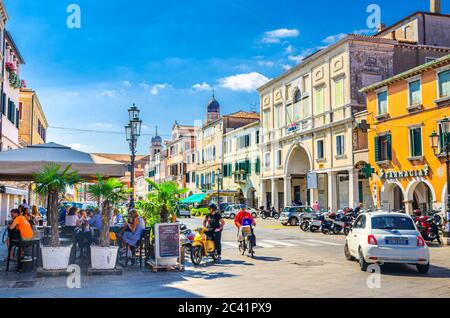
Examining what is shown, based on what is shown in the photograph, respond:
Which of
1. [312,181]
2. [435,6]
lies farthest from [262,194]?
[435,6]

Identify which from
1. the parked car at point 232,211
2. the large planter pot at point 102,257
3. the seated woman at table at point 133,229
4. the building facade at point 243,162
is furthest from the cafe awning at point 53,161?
the building facade at point 243,162

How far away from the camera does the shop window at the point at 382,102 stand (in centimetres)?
3034

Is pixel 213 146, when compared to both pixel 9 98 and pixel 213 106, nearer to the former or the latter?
pixel 213 106

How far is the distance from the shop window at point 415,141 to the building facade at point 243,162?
22.7 m

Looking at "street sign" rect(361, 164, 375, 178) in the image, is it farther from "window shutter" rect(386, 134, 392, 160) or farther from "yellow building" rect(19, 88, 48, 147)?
"yellow building" rect(19, 88, 48, 147)

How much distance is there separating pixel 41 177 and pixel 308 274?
6.60 meters

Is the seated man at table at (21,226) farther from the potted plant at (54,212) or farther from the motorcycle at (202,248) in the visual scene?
the motorcycle at (202,248)

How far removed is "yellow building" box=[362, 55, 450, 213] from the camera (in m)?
25.9

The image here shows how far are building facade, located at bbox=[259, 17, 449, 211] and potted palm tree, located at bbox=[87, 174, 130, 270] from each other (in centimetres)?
2500

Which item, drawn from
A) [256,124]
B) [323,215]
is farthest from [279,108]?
[323,215]

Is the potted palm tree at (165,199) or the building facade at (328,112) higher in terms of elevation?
the building facade at (328,112)

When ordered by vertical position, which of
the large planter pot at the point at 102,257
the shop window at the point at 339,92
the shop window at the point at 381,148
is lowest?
the large planter pot at the point at 102,257

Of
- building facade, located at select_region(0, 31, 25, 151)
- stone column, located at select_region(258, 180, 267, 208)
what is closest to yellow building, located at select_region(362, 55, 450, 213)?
stone column, located at select_region(258, 180, 267, 208)
